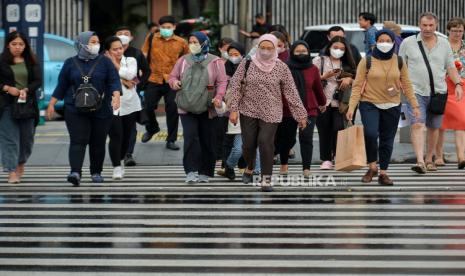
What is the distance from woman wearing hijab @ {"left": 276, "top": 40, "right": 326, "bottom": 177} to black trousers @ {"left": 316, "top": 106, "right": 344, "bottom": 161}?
0.77 metres

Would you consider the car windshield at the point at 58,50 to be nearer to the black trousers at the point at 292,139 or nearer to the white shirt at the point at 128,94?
the white shirt at the point at 128,94

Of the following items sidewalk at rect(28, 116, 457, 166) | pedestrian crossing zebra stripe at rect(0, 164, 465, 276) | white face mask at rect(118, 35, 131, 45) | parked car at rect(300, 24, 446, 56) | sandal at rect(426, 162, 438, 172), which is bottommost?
pedestrian crossing zebra stripe at rect(0, 164, 465, 276)

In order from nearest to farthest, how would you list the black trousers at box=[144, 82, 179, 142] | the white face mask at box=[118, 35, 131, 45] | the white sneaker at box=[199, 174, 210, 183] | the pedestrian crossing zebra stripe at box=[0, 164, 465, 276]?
the pedestrian crossing zebra stripe at box=[0, 164, 465, 276], the white sneaker at box=[199, 174, 210, 183], the white face mask at box=[118, 35, 131, 45], the black trousers at box=[144, 82, 179, 142]

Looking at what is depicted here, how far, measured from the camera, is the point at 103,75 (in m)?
15.4

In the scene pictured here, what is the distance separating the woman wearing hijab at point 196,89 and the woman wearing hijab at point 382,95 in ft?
4.81

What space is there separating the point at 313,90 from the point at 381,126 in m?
1.13

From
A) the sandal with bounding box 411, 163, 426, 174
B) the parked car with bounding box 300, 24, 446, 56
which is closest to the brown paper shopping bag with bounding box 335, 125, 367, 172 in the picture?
the sandal with bounding box 411, 163, 426, 174

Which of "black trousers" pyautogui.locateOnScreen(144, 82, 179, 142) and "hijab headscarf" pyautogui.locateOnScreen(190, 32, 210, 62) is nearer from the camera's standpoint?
"hijab headscarf" pyautogui.locateOnScreen(190, 32, 210, 62)

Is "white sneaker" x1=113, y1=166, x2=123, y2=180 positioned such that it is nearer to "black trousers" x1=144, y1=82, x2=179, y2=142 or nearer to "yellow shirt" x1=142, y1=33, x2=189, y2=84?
"black trousers" x1=144, y1=82, x2=179, y2=142

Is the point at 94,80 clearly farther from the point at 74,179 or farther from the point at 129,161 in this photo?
the point at 129,161

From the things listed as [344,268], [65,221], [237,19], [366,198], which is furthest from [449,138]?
[237,19]

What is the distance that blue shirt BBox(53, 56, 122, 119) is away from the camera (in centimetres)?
1532

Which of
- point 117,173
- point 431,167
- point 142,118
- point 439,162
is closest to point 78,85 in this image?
point 117,173

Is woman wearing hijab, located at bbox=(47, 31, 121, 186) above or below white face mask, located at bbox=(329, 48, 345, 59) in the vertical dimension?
below
